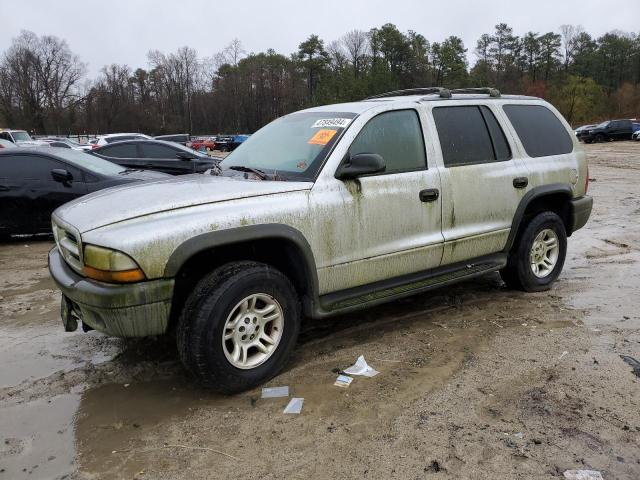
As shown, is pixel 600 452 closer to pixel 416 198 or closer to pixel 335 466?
pixel 335 466

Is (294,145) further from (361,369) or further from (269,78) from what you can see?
(269,78)

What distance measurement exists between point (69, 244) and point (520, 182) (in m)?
3.63

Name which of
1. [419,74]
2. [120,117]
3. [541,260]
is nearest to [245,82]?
[120,117]

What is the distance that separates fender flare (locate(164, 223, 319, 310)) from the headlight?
6.8 inches

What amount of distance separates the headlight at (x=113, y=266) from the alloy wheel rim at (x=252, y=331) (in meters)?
0.62

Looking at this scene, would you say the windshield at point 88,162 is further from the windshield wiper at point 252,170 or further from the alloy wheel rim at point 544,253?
the alloy wheel rim at point 544,253

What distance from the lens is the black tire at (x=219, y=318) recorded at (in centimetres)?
319

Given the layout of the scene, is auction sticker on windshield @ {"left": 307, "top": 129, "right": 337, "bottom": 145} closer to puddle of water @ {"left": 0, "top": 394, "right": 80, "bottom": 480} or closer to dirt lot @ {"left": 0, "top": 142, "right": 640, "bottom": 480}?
dirt lot @ {"left": 0, "top": 142, "right": 640, "bottom": 480}

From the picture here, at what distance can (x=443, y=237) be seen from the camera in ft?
14.1

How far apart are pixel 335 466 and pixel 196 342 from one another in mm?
1057

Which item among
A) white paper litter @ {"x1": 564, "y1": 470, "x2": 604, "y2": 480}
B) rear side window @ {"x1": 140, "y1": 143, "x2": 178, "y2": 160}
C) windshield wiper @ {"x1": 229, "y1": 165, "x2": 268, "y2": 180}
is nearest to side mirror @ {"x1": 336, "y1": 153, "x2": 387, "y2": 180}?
windshield wiper @ {"x1": 229, "y1": 165, "x2": 268, "y2": 180}

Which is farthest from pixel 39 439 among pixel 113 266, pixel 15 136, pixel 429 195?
pixel 15 136

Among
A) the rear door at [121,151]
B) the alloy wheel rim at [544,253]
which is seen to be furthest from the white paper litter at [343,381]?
the rear door at [121,151]

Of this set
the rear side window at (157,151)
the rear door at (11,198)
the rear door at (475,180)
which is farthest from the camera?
the rear side window at (157,151)
